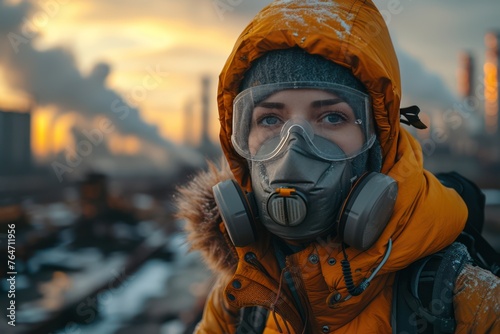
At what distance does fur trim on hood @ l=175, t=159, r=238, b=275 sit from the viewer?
7.08 ft

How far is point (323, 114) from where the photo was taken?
1792 millimetres

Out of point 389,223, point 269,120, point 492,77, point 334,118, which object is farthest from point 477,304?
point 492,77

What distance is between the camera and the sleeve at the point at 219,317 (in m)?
2.09

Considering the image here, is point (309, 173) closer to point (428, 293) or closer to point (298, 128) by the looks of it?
point (298, 128)

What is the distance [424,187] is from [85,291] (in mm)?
5776

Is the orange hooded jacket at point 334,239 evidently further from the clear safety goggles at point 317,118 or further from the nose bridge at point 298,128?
the nose bridge at point 298,128

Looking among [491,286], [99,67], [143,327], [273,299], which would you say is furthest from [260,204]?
[99,67]

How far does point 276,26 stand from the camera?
1.80 metres

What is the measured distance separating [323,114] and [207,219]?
705 millimetres

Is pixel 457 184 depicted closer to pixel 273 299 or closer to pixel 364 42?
pixel 364 42

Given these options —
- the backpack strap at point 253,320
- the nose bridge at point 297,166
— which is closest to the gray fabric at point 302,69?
the nose bridge at point 297,166

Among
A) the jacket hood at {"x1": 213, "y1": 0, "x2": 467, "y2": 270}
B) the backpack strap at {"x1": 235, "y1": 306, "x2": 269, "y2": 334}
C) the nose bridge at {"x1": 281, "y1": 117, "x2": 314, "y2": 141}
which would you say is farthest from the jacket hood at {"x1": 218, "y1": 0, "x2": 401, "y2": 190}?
the backpack strap at {"x1": 235, "y1": 306, "x2": 269, "y2": 334}

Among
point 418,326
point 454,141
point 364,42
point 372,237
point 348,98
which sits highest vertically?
point 454,141

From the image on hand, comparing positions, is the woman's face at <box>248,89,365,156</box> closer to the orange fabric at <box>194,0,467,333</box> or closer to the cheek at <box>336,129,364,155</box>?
the cheek at <box>336,129,364,155</box>
